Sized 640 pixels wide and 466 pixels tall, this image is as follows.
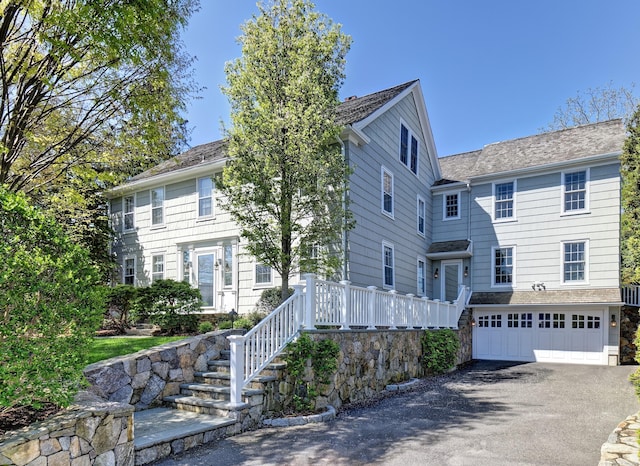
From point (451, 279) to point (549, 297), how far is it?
386 cm

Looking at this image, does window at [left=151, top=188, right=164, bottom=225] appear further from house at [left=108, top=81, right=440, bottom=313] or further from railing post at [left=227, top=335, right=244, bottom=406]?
railing post at [left=227, top=335, right=244, bottom=406]

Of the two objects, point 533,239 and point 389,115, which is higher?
point 389,115

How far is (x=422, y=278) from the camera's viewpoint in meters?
16.8

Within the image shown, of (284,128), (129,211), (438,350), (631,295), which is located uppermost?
(284,128)

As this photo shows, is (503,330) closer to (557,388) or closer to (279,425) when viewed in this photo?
(557,388)

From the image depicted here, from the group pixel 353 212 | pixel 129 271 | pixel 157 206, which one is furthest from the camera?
pixel 129 271

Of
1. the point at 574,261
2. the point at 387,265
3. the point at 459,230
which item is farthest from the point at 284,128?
the point at 574,261

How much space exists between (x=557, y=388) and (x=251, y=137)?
9.10m

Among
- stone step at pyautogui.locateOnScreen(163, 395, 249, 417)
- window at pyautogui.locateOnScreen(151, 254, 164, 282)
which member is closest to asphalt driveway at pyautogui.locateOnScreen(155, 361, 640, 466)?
stone step at pyautogui.locateOnScreen(163, 395, 249, 417)


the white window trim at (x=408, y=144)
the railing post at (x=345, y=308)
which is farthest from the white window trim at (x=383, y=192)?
the railing post at (x=345, y=308)

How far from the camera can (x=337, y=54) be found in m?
10.1

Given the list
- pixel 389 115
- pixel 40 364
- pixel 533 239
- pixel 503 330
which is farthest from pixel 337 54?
pixel 503 330

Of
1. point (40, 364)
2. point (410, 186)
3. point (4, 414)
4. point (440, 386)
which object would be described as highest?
point (410, 186)

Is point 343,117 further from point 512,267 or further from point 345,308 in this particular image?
point 512,267
